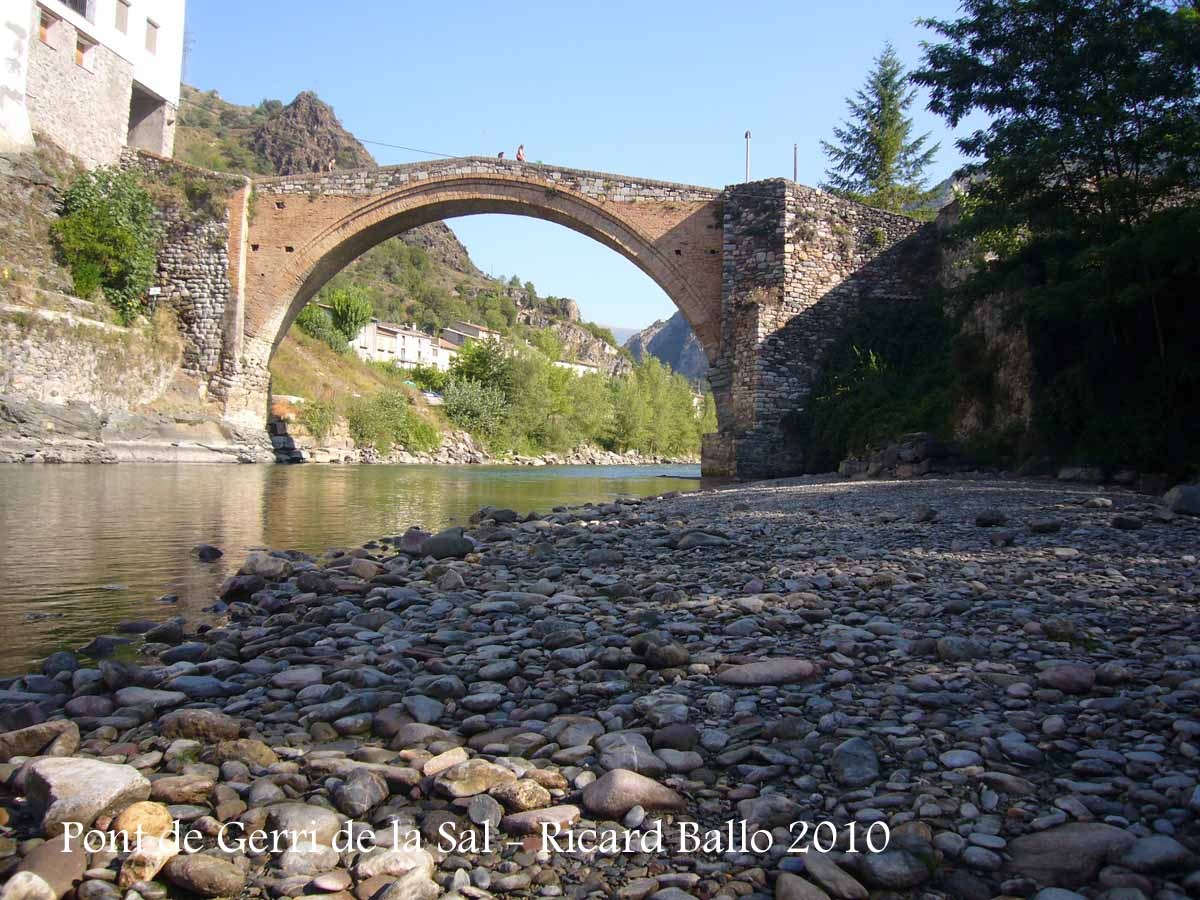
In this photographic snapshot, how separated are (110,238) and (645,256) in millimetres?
11864

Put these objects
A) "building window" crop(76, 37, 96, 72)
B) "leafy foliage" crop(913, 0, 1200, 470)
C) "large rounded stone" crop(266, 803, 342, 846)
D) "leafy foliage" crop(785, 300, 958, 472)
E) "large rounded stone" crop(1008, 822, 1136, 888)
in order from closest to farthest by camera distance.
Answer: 1. "large rounded stone" crop(1008, 822, 1136, 888)
2. "large rounded stone" crop(266, 803, 342, 846)
3. "leafy foliage" crop(913, 0, 1200, 470)
4. "leafy foliage" crop(785, 300, 958, 472)
5. "building window" crop(76, 37, 96, 72)

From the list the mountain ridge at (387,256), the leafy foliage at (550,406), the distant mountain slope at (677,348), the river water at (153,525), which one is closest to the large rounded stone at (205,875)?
the river water at (153,525)

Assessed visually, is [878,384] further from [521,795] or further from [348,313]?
[348,313]

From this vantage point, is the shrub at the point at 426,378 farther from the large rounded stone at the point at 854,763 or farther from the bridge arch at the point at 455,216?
the large rounded stone at the point at 854,763

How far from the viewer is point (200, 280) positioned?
18.8 metres

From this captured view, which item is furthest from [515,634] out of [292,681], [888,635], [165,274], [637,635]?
[165,274]

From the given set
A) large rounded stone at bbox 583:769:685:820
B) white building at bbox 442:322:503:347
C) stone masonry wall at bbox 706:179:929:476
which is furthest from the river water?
white building at bbox 442:322:503:347

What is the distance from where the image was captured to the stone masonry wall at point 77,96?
58.3 feet

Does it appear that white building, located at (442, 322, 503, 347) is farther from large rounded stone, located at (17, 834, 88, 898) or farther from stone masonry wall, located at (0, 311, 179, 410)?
large rounded stone, located at (17, 834, 88, 898)

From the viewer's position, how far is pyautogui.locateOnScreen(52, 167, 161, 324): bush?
17453 millimetres

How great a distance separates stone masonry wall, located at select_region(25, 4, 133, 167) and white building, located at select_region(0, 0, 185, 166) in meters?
0.02

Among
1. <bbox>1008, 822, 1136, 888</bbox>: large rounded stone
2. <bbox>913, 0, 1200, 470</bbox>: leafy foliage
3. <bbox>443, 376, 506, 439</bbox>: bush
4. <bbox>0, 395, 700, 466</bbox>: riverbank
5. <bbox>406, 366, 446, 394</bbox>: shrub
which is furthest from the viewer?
<bbox>406, 366, 446, 394</bbox>: shrub

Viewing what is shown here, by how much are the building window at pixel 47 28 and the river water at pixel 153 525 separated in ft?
35.0

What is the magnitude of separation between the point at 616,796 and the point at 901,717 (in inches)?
30.5
